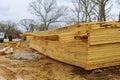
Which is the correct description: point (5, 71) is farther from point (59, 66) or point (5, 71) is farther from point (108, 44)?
point (108, 44)

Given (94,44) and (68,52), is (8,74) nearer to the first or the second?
(68,52)

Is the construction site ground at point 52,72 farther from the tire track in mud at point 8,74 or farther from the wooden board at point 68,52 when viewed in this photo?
the wooden board at point 68,52

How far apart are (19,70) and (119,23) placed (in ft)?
12.7

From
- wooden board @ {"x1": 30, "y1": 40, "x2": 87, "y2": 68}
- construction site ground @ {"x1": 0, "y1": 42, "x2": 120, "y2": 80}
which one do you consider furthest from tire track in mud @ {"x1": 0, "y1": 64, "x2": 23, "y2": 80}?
wooden board @ {"x1": 30, "y1": 40, "x2": 87, "y2": 68}

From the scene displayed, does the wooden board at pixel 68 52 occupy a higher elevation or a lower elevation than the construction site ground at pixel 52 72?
higher

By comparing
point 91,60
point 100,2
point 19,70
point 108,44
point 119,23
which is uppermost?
point 100,2

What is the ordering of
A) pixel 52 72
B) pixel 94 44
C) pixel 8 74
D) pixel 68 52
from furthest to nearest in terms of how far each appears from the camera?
pixel 68 52 → pixel 52 72 → pixel 8 74 → pixel 94 44

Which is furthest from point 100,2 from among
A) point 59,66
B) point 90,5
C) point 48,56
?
point 59,66

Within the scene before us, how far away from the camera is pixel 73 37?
708cm

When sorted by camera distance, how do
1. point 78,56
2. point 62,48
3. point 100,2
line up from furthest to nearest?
point 100,2
point 62,48
point 78,56

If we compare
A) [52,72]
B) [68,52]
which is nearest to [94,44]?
[68,52]

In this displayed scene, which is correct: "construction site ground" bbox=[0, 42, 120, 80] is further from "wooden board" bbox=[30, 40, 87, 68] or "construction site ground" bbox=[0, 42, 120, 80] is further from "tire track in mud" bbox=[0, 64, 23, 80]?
"wooden board" bbox=[30, 40, 87, 68]

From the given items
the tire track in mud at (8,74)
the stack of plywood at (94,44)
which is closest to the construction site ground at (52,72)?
the tire track in mud at (8,74)

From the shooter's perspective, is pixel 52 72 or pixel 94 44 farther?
pixel 52 72
